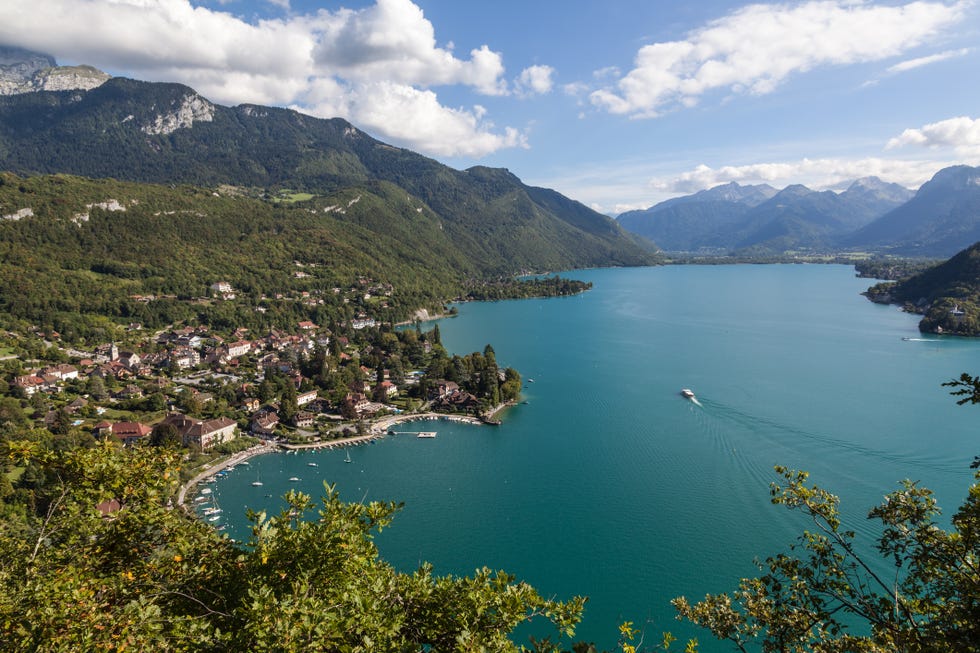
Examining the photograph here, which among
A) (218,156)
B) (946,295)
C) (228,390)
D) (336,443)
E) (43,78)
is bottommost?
(336,443)

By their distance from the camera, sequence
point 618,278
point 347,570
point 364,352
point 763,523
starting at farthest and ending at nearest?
point 618,278
point 364,352
point 763,523
point 347,570

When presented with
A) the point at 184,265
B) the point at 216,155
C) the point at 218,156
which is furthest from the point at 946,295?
the point at 216,155

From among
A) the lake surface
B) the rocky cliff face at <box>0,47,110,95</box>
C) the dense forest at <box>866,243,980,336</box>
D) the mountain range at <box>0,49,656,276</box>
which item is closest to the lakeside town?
the lake surface

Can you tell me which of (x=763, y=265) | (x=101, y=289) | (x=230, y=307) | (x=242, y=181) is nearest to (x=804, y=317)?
(x=230, y=307)

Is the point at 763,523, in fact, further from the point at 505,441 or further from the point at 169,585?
the point at 169,585

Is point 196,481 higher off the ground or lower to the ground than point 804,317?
lower

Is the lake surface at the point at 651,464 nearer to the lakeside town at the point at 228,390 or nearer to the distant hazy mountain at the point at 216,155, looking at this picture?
the lakeside town at the point at 228,390

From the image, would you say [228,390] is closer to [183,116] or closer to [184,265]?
[184,265]
